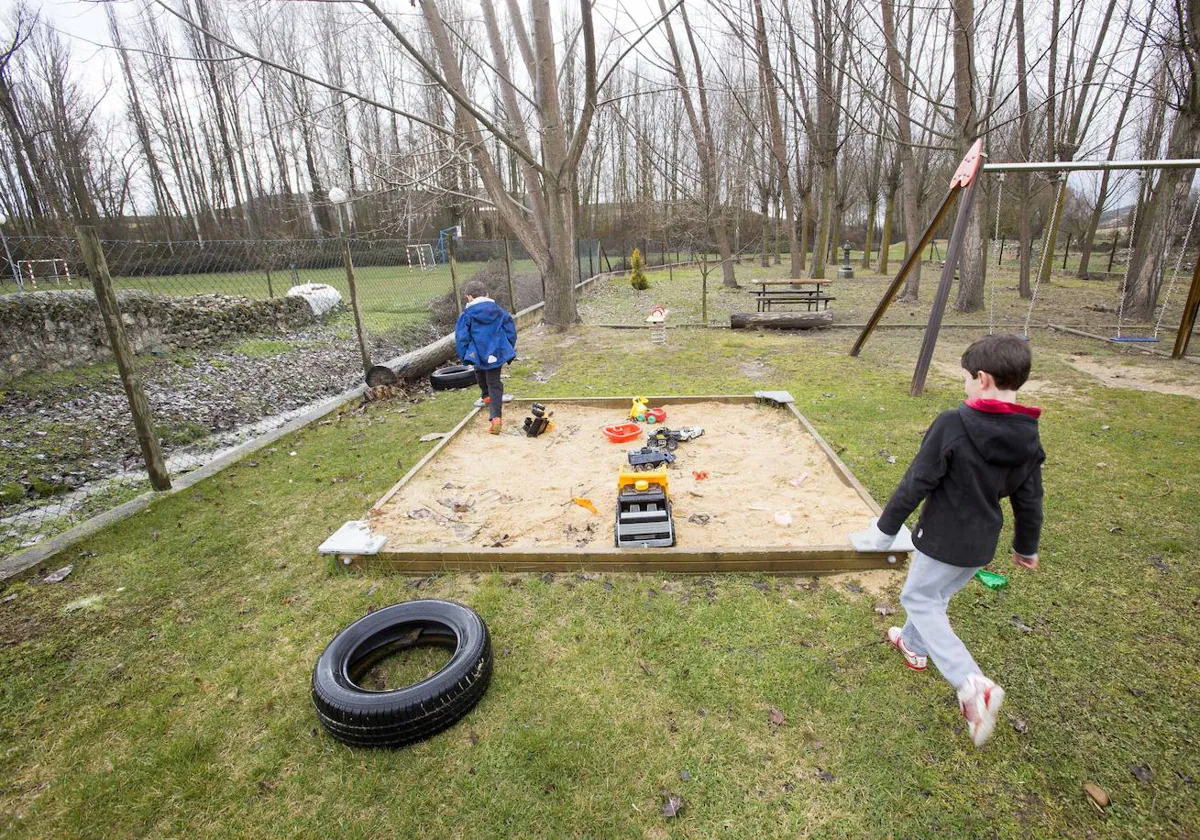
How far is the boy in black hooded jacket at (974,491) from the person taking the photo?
1.97 metres

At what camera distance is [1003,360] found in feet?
6.40

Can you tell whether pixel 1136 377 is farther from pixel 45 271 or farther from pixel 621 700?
pixel 45 271

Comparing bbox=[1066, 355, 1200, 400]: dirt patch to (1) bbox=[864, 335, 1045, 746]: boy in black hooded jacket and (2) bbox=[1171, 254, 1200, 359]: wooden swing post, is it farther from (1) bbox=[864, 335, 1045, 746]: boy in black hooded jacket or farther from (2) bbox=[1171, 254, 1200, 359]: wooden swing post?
(1) bbox=[864, 335, 1045, 746]: boy in black hooded jacket

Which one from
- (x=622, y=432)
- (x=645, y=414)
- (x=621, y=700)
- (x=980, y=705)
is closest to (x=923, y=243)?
(x=645, y=414)

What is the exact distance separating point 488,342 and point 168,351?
726cm

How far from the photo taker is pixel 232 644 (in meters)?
2.79

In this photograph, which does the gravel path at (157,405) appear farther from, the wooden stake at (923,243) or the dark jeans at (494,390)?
the wooden stake at (923,243)

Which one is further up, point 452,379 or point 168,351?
point 168,351

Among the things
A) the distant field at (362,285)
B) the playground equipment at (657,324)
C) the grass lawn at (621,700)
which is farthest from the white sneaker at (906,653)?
the distant field at (362,285)

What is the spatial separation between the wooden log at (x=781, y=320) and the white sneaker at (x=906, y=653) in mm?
9075

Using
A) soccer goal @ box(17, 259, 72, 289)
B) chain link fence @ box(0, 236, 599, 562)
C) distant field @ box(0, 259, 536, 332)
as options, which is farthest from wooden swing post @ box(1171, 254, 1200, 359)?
soccer goal @ box(17, 259, 72, 289)

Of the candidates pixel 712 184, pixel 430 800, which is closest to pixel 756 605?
pixel 430 800

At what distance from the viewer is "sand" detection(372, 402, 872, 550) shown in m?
3.48

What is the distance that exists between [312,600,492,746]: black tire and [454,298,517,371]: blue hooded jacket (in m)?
3.28
